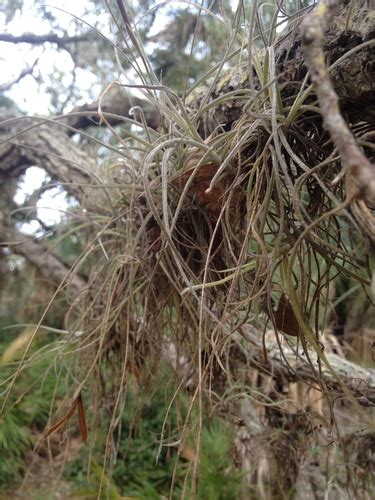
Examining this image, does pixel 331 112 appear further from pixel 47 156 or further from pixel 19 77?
pixel 19 77

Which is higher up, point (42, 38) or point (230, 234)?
point (42, 38)

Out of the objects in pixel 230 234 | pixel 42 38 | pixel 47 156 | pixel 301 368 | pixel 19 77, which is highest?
pixel 42 38

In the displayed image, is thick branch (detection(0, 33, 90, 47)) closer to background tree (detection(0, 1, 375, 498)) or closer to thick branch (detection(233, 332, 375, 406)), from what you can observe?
background tree (detection(0, 1, 375, 498))

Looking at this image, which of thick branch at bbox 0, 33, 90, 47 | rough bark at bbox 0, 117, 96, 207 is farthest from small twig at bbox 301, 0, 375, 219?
thick branch at bbox 0, 33, 90, 47

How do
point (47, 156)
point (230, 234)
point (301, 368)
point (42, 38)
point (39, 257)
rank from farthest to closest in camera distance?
point (42, 38) < point (39, 257) < point (47, 156) < point (301, 368) < point (230, 234)

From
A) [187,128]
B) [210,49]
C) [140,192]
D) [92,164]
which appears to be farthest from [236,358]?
[210,49]

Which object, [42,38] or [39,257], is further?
[42,38]

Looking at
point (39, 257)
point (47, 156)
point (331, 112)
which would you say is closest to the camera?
point (331, 112)

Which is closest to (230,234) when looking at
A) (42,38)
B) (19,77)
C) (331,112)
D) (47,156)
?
(331,112)

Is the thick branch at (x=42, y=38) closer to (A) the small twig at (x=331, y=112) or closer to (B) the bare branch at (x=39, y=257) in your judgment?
(B) the bare branch at (x=39, y=257)
